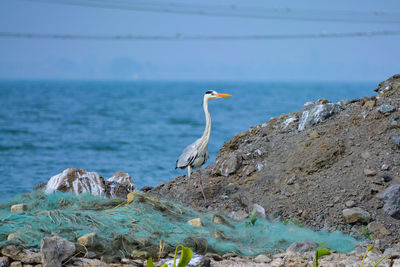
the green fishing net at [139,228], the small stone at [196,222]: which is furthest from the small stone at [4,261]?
the small stone at [196,222]

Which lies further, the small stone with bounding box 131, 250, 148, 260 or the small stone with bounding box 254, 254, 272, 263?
the small stone with bounding box 254, 254, 272, 263

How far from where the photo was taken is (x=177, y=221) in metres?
6.83

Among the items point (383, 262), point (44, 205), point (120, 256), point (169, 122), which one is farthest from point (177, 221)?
point (169, 122)

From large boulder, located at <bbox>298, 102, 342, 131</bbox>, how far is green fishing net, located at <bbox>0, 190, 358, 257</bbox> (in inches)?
92.3

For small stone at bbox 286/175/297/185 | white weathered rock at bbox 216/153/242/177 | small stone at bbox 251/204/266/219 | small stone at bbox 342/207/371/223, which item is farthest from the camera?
white weathered rock at bbox 216/153/242/177

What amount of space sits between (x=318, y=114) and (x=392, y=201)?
2.31 m

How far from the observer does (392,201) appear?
23.3 ft

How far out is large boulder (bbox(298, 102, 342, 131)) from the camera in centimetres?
896

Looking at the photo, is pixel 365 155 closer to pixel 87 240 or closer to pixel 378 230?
pixel 378 230

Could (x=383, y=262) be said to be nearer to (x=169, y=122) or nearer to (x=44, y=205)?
(x=44, y=205)

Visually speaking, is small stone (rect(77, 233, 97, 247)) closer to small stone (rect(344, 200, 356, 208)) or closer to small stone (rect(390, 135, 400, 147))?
small stone (rect(344, 200, 356, 208))

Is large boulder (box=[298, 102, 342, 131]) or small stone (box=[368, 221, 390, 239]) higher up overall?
large boulder (box=[298, 102, 342, 131])

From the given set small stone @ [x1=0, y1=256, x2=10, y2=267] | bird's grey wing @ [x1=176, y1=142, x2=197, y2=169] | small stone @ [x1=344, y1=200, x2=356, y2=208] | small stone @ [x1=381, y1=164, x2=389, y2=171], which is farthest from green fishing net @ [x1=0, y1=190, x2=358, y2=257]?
small stone @ [x1=381, y1=164, x2=389, y2=171]

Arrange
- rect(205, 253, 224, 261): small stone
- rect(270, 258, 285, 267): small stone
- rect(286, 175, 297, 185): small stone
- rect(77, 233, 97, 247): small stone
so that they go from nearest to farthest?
1. rect(77, 233, 97, 247): small stone
2. rect(270, 258, 285, 267): small stone
3. rect(205, 253, 224, 261): small stone
4. rect(286, 175, 297, 185): small stone
